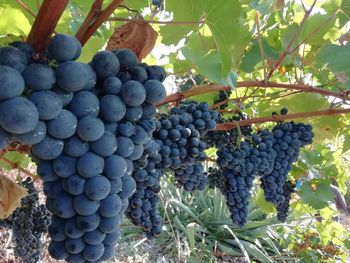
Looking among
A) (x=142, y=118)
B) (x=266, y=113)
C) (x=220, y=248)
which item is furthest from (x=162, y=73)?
(x=220, y=248)

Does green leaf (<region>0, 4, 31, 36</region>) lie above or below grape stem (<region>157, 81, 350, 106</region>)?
below

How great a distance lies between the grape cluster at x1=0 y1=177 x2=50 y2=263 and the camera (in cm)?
173

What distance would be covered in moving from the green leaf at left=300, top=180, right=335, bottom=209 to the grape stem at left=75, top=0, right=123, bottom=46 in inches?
62.2

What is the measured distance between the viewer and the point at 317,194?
2.14 meters

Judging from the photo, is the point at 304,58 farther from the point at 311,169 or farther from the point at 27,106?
the point at 27,106

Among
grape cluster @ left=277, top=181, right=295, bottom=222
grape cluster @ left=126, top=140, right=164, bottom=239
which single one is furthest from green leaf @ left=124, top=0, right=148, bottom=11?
grape cluster @ left=277, top=181, right=295, bottom=222

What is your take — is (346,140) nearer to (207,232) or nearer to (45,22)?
(45,22)

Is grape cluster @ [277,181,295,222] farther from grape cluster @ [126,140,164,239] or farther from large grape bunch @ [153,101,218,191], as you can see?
grape cluster @ [126,140,164,239]

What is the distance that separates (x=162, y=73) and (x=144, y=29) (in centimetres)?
24

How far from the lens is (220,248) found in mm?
5035

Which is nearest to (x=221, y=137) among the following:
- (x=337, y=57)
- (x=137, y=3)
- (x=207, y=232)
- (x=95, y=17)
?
(x=337, y=57)

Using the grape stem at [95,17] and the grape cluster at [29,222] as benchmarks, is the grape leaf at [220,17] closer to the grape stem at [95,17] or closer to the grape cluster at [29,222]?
the grape stem at [95,17]

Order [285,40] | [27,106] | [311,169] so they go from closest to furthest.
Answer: [27,106] < [285,40] < [311,169]

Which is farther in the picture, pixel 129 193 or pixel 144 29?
pixel 144 29
